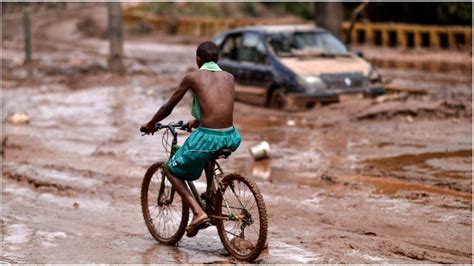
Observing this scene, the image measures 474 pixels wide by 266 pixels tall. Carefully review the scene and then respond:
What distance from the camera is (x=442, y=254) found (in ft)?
23.5

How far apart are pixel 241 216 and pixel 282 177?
3.80m

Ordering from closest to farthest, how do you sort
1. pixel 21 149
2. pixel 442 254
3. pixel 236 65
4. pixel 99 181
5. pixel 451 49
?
1. pixel 442 254
2. pixel 99 181
3. pixel 21 149
4. pixel 236 65
5. pixel 451 49

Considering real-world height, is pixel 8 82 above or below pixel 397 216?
below

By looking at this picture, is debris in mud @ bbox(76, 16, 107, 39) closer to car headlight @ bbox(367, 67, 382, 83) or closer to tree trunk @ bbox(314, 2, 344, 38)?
tree trunk @ bbox(314, 2, 344, 38)

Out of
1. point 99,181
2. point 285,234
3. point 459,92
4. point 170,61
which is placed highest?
point 285,234

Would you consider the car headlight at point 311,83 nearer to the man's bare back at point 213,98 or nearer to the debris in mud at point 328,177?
the debris in mud at point 328,177

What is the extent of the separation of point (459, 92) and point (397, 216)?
1053cm

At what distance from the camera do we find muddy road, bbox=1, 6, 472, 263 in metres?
7.36

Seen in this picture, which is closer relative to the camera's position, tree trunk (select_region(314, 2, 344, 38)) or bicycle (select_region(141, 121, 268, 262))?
bicycle (select_region(141, 121, 268, 262))

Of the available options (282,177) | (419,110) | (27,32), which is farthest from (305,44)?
(27,32)

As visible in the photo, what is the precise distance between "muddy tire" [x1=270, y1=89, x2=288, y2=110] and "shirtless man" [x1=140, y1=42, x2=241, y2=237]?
8971 millimetres

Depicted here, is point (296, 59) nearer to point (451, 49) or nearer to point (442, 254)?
point (442, 254)

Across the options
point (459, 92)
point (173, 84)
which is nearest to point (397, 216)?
point (459, 92)

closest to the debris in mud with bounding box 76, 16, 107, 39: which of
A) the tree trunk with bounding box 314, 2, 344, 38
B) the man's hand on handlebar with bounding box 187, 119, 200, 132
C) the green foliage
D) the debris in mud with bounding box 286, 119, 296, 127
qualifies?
the green foliage
